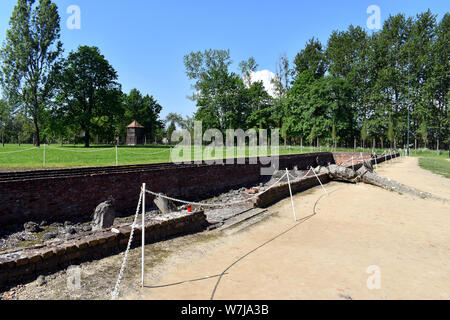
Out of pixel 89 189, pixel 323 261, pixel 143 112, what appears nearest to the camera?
pixel 323 261

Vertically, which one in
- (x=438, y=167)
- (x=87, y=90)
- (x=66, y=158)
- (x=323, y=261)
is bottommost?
(x=323, y=261)

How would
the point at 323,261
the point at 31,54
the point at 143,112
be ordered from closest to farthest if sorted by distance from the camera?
the point at 323,261, the point at 31,54, the point at 143,112

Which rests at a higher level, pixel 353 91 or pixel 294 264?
pixel 353 91

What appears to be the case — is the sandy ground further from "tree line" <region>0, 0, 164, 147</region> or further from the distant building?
the distant building

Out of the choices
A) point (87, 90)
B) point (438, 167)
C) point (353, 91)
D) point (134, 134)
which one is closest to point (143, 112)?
point (134, 134)

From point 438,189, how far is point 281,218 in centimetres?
881

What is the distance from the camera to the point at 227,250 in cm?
520

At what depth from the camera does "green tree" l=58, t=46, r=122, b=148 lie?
3139 centimetres

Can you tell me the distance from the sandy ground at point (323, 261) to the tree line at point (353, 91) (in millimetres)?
31330

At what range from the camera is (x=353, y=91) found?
42.7 metres

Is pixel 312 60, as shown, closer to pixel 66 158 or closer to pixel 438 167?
pixel 438 167

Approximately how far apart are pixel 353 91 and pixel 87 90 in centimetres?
3957
